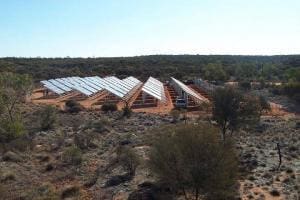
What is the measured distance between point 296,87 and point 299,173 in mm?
39051

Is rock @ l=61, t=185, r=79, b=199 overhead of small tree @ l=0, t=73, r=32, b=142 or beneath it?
beneath

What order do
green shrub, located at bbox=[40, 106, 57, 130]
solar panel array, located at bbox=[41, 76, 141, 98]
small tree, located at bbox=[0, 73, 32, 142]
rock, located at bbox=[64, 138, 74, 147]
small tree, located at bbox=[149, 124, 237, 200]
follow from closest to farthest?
small tree, located at bbox=[149, 124, 237, 200]
small tree, located at bbox=[0, 73, 32, 142]
rock, located at bbox=[64, 138, 74, 147]
green shrub, located at bbox=[40, 106, 57, 130]
solar panel array, located at bbox=[41, 76, 141, 98]

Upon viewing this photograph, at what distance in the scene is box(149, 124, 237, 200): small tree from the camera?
20000 millimetres

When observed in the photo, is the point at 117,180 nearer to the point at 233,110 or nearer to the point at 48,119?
the point at 233,110

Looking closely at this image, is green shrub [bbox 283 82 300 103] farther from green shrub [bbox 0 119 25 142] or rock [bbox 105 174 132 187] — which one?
rock [bbox 105 174 132 187]

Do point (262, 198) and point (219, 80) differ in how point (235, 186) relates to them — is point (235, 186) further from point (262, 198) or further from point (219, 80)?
point (219, 80)

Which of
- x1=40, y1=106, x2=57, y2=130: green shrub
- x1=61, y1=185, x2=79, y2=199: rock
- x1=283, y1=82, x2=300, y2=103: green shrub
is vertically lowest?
x1=61, y1=185, x2=79, y2=199: rock

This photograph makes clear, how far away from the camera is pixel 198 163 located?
20.1m

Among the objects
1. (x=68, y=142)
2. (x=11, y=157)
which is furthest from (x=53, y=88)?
(x=11, y=157)

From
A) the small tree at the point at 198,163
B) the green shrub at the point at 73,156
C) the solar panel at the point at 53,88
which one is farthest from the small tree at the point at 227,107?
the solar panel at the point at 53,88

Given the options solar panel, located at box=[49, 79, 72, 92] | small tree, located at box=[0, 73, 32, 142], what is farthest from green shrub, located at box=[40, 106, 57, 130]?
solar panel, located at box=[49, 79, 72, 92]

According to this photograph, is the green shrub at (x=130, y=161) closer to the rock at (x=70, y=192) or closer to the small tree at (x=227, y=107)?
the rock at (x=70, y=192)

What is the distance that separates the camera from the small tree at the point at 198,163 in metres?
20.0

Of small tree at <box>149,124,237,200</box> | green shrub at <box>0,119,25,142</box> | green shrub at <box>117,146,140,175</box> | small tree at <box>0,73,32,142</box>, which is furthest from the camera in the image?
small tree at <box>0,73,32,142</box>
